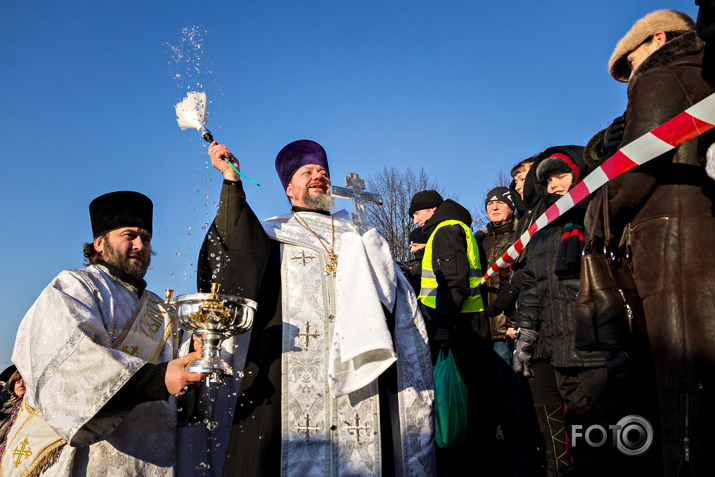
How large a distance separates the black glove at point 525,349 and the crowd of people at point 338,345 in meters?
0.20

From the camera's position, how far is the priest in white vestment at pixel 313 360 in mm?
3496

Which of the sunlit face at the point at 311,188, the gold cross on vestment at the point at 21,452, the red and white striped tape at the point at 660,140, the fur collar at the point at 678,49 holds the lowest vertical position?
the gold cross on vestment at the point at 21,452

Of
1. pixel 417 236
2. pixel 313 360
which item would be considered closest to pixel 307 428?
pixel 313 360

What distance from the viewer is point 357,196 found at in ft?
16.0

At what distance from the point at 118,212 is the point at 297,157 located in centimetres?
145

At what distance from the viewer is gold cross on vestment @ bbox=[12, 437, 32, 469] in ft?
11.5

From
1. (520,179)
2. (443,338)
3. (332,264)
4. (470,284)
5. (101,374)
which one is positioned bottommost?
(101,374)

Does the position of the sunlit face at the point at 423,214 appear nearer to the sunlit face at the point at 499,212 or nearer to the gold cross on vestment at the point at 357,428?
the sunlit face at the point at 499,212

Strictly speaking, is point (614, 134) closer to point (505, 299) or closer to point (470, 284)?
point (505, 299)

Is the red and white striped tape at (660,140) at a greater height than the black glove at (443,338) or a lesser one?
greater

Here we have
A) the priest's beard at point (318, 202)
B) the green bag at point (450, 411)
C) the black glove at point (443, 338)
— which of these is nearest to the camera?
the green bag at point (450, 411)

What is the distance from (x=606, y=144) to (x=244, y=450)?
301cm

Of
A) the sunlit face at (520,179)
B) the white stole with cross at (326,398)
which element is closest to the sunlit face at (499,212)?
the sunlit face at (520,179)

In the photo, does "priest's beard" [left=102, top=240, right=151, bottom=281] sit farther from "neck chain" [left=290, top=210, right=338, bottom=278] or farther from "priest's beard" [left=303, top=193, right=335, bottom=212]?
"priest's beard" [left=303, top=193, right=335, bottom=212]
